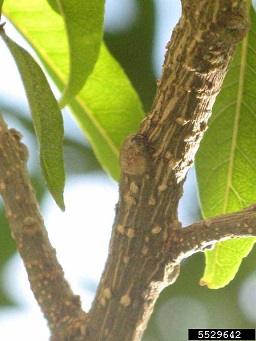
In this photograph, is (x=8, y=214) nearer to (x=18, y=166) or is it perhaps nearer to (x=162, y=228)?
(x=18, y=166)

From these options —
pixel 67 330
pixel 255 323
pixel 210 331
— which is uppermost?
pixel 255 323

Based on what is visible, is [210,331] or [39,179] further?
[39,179]

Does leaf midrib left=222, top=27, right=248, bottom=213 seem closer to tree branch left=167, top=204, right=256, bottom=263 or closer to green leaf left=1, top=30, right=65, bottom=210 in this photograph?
tree branch left=167, top=204, right=256, bottom=263

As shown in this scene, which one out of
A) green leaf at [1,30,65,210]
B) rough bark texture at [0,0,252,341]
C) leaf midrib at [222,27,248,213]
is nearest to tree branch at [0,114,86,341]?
rough bark texture at [0,0,252,341]

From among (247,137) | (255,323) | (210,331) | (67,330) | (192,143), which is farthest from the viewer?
(255,323)

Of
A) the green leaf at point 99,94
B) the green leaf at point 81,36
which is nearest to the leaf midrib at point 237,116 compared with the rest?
the green leaf at point 99,94

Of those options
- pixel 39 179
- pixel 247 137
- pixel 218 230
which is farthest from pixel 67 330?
pixel 39 179

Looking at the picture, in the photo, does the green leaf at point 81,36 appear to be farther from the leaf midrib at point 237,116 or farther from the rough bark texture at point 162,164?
the leaf midrib at point 237,116

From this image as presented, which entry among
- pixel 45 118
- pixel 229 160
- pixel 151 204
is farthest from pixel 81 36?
pixel 229 160
